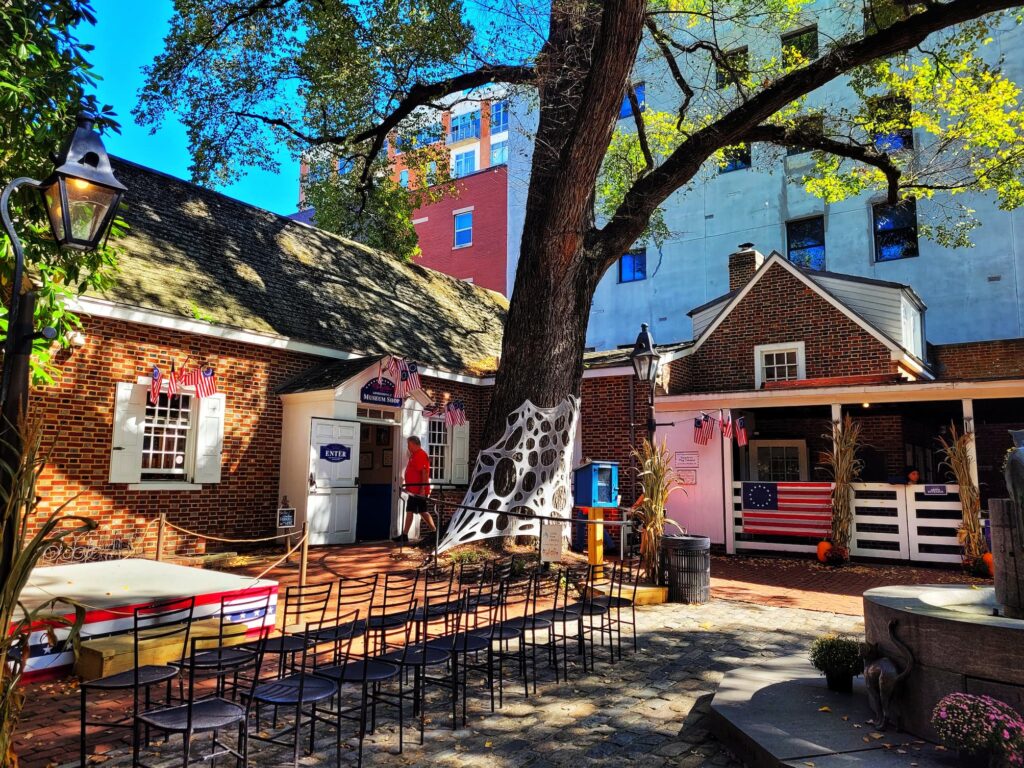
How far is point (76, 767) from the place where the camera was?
12.9 ft

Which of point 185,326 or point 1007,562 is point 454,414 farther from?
point 1007,562

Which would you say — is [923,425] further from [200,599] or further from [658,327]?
[200,599]

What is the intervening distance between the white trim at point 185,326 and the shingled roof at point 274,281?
0.11 meters

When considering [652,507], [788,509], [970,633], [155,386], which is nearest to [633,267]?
[788,509]

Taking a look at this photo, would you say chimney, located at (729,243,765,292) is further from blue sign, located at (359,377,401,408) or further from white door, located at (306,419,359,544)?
white door, located at (306,419,359,544)

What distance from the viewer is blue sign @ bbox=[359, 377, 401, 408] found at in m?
12.9

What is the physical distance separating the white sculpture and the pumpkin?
17.7 ft

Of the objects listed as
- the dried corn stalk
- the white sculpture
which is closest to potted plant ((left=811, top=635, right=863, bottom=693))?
the white sculpture

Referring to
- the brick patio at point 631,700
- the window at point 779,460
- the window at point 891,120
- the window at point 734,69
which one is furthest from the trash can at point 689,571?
the window at point 779,460

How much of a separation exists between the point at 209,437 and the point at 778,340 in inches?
500

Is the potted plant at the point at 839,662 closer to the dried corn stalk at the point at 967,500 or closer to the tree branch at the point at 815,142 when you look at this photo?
the dried corn stalk at the point at 967,500

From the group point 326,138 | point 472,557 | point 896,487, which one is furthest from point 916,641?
point 326,138

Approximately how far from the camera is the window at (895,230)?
791 inches

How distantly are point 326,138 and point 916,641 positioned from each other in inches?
552
